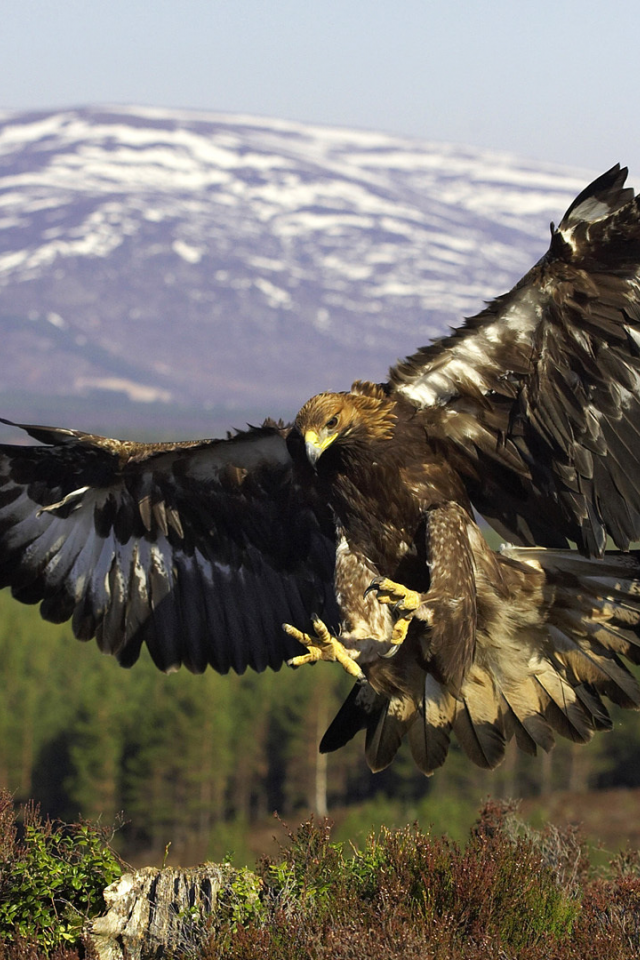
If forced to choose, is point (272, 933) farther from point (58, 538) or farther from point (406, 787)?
point (406, 787)

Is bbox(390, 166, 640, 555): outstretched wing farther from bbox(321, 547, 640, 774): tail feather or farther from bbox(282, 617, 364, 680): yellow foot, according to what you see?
bbox(282, 617, 364, 680): yellow foot

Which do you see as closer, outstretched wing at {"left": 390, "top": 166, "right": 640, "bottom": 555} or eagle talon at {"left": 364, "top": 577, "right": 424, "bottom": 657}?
outstretched wing at {"left": 390, "top": 166, "right": 640, "bottom": 555}

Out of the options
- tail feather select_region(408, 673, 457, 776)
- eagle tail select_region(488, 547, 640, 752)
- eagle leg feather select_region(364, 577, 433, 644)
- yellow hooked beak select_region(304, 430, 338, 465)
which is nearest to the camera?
eagle leg feather select_region(364, 577, 433, 644)

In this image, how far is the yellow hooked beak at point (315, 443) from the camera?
7.41 meters

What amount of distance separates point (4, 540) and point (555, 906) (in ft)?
15.5

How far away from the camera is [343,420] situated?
7.61 m

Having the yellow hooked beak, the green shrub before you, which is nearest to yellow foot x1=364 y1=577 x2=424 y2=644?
the yellow hooked beak

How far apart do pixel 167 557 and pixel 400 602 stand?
266cm

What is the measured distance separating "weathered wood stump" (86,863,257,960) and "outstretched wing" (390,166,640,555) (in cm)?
309

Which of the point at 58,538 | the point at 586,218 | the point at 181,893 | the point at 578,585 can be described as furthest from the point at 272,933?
the point at 586,218

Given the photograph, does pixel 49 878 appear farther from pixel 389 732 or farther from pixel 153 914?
pixel 389 732

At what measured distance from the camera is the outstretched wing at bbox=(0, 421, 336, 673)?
873cm

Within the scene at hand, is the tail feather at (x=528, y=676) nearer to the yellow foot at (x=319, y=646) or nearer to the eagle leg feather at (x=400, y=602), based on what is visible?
the eagle leg feather at (x=400, y=602)

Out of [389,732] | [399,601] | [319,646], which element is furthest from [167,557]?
[399,601]
